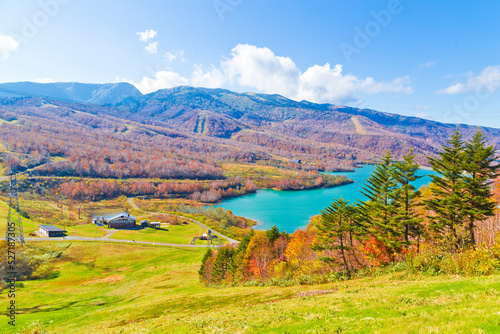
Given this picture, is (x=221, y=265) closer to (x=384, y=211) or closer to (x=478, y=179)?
(x=384, y=211)

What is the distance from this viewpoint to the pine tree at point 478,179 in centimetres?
3250

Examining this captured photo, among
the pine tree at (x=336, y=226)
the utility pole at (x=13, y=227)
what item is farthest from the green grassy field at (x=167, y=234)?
the pine tree at (x=336, y=226)

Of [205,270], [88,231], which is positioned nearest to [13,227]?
[205,270]

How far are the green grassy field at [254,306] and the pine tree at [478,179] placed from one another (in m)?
15.6

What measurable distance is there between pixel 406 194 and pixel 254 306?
1166 inches

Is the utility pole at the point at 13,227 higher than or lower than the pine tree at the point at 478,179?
lower

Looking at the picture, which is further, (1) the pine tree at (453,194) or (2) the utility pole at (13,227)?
(2) the utility pole at (13,227)

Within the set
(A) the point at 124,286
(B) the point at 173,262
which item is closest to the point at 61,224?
(B) the point at 173,262

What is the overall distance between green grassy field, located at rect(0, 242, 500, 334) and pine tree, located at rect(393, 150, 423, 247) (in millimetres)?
12682

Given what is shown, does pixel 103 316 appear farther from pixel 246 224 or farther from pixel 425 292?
pixel 246 224

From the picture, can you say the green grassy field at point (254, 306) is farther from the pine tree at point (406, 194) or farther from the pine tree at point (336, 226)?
the pine tree at point (406, 194)

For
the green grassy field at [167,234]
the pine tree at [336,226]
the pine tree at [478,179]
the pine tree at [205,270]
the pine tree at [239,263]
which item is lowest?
the green grassy field at [167,234]

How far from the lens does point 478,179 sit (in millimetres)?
32906

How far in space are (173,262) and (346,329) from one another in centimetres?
7339
